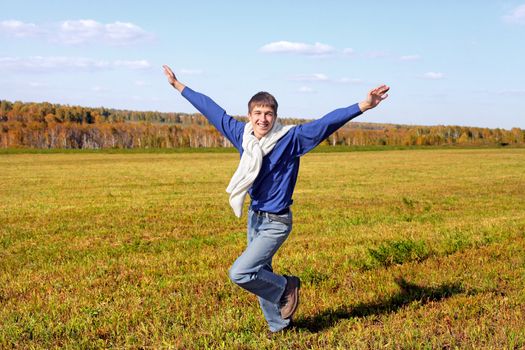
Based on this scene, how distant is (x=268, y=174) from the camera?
5.00m

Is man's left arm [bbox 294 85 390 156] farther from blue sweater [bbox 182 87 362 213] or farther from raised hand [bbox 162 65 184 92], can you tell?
raised hand [bbox 162 65 184 92]

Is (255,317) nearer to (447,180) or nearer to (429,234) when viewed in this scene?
(429,234)

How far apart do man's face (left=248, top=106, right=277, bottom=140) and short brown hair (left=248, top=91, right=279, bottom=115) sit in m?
0.03

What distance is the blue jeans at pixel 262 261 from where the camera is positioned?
16.3 ft

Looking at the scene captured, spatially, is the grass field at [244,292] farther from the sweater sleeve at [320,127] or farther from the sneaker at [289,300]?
the sweater sleeve at [320,127]

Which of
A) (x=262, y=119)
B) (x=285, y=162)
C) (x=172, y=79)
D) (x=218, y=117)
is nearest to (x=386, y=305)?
(x=285, y=162)

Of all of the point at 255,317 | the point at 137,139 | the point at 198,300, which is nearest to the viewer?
the point at 255,317

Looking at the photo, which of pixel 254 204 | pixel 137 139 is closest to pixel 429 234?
pixel 254 204

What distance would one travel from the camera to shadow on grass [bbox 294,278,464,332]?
5735mm

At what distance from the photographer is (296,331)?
5.48 m

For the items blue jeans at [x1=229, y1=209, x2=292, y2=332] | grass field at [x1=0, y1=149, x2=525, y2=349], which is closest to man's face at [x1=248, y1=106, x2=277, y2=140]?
blue jeans at [x1=229, y1=209, x2=292, y2=332]

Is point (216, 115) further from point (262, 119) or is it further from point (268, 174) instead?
→ point (268, 174)

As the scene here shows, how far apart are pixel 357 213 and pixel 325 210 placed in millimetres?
1103

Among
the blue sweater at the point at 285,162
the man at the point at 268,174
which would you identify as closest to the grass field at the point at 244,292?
the man at the point at 268,174
